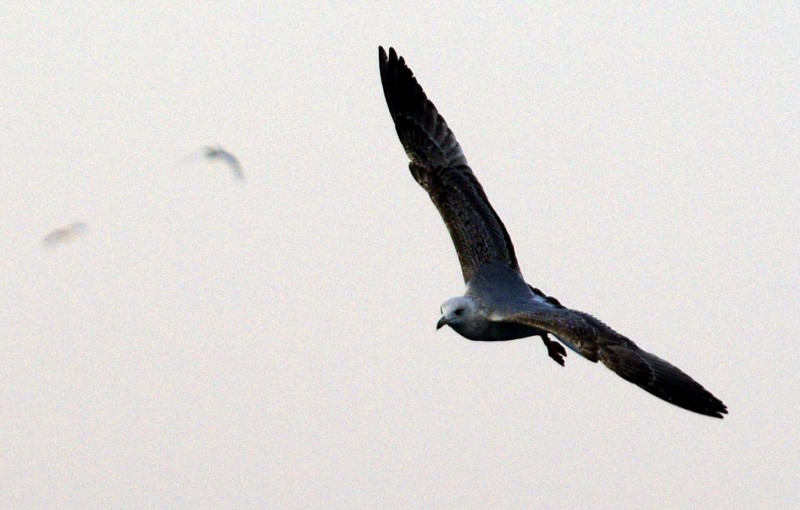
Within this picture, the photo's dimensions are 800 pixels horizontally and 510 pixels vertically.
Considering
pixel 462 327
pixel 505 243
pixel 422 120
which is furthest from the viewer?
pixel 422 120

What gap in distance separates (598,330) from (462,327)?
2.31 metres

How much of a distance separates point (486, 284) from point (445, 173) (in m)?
2.51

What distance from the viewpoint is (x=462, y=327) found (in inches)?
714

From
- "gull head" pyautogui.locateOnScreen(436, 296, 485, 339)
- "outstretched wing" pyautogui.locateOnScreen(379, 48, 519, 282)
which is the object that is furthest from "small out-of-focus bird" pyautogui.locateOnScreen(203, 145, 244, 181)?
"gull head" pyautogui.locateOnScreen(436, 296, 485, 339)

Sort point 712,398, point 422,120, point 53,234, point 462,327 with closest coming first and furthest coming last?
point 712,398 < point 462,327 < point 422,120 < point 53,234

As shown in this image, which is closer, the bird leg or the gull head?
the gull head

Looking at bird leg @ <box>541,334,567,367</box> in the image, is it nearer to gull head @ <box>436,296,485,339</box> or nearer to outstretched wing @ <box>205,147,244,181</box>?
gull head @ <box>436,296,485,339</box>

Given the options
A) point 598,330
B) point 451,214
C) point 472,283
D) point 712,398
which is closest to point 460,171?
point 451,214

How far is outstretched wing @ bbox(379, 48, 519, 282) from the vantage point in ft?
64.1

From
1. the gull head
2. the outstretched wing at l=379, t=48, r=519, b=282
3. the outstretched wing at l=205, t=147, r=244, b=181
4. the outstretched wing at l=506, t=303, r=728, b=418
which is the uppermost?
the outstretched wing at l=205, t=147, r=244, b=181

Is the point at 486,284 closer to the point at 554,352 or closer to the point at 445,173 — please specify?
the point at 554,352

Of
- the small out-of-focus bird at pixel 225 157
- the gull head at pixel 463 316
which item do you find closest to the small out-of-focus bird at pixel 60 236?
the small out-of-focus bird at pixel 225 157

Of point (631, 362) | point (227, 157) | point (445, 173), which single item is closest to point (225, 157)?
point (227, 157)

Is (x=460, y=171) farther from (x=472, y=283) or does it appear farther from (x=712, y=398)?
(x=712, y=398)
